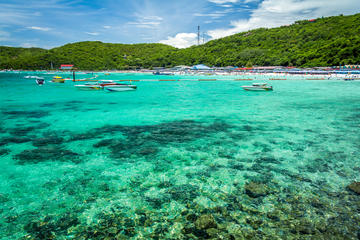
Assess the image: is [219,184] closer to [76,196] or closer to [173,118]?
[76,196]

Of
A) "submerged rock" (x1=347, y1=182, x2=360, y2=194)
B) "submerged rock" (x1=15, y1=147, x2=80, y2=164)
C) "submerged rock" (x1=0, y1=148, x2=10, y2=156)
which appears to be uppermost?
"submerged rock" (x1=0, y1=148, x2=10, y2=156)

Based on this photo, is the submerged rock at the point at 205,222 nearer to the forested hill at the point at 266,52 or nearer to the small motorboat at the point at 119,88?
the small motorboat at the point at 119,88

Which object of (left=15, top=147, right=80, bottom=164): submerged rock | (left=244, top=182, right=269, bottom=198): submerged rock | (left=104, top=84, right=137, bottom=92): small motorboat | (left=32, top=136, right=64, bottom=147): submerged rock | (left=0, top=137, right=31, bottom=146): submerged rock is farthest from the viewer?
(left=104, top=84, right=137, bottom=92): small motorboat

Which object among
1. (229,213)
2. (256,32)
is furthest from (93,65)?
(229,213)

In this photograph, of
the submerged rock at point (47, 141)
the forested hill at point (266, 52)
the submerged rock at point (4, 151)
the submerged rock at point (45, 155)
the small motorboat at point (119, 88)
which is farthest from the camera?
the forested hill at point (266, 52)

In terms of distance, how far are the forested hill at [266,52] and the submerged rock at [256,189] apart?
95.0 m

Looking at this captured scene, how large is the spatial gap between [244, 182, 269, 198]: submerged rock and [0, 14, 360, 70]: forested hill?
94990mm

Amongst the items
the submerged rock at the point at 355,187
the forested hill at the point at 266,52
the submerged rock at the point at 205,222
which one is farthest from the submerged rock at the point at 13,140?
the forested hill at the point at 266,52

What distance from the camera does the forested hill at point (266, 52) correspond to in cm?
8869

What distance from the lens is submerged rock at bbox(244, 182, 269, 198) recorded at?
6086mm

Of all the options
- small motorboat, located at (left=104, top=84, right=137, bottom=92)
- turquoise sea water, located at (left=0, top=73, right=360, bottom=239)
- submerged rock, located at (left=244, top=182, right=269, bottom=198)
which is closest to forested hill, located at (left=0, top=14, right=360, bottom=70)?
small motorboat, located at (left=104, top=84, right=137, bottom=92)

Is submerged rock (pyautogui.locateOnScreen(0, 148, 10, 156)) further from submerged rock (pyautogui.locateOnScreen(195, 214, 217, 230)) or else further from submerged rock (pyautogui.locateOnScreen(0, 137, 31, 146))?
submerged rock (pyautogui.locateOnScreen(195, 214, 217, 230))

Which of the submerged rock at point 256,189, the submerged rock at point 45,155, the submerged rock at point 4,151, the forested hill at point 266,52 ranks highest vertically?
the forested hill at point 266,52

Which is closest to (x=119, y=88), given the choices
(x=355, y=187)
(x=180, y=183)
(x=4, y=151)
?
(x=4, y=151)
